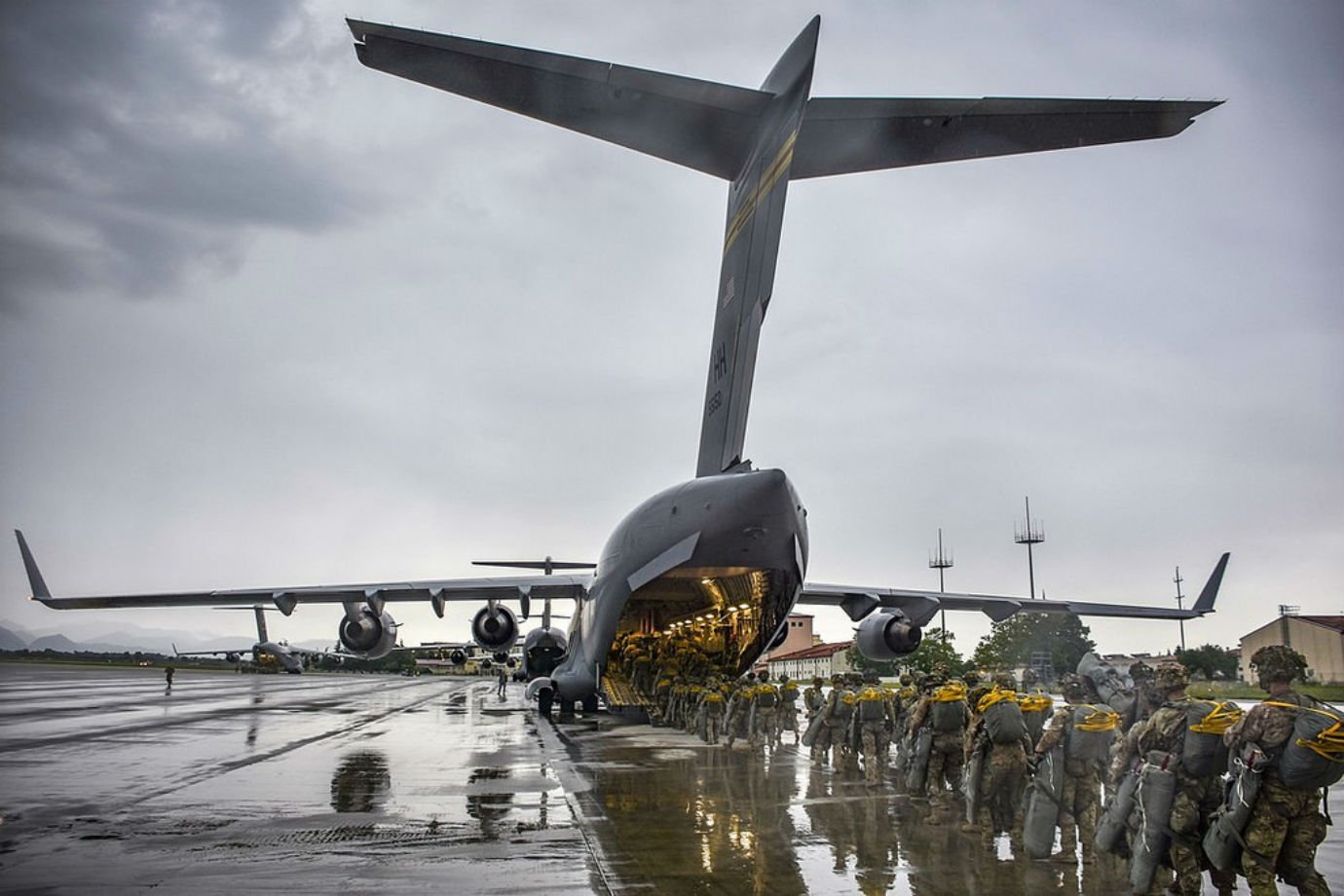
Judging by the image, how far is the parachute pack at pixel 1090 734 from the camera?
235 inches

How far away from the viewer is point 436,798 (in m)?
8.46

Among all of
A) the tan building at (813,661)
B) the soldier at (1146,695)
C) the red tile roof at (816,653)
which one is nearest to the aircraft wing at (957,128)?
the soldier at (1146,695)

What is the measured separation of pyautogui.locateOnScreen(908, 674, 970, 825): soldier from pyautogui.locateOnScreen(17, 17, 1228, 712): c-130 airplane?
179 inches

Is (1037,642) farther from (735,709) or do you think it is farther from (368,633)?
(368,633)

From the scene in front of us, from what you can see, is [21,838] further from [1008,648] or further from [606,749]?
[1008,648]

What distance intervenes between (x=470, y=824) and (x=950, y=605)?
1534cm

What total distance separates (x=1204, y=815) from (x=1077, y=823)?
1640 millimetres

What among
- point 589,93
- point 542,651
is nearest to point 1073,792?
point 589,93

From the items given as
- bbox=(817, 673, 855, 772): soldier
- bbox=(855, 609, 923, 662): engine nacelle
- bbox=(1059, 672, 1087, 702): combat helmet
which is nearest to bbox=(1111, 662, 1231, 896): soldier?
bbox=(1059, 672, 1087, 702): combat helmet

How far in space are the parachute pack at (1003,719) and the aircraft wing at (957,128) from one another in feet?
21.6

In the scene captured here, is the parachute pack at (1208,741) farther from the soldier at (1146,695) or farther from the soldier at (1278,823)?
the soldier at (1146,695)

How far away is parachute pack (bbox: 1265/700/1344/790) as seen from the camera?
4.01 metres

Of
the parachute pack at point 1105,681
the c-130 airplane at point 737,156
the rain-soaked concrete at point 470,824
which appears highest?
the c-130 airplane at point 737,156

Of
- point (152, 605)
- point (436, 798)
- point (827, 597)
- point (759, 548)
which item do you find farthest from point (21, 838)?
point (152, 605)
